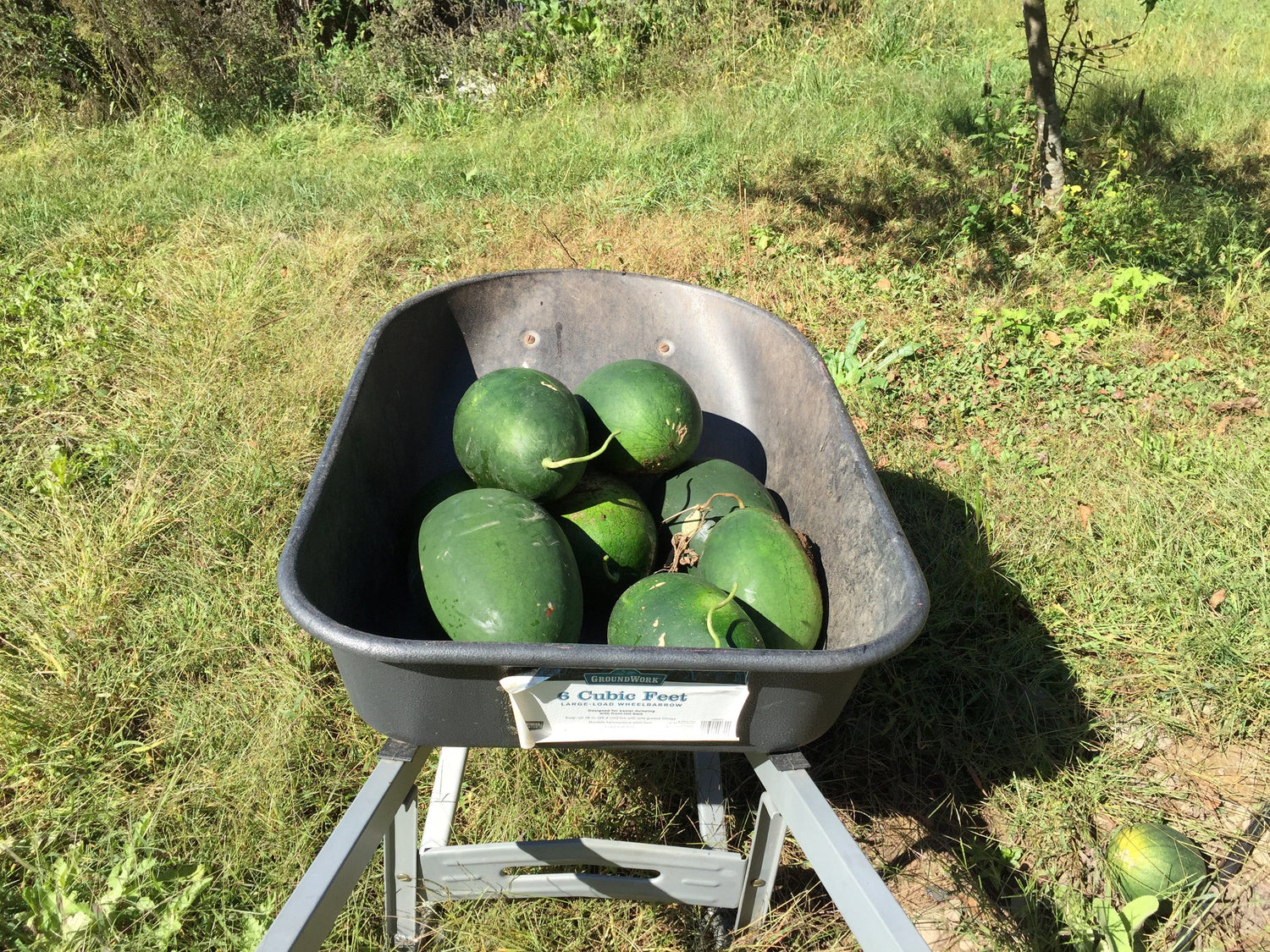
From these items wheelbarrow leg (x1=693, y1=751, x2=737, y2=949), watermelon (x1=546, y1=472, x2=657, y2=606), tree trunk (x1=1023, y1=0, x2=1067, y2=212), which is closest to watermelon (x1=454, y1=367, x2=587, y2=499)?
watermelon (x1=546, y1=472, x2=657, y2=606)

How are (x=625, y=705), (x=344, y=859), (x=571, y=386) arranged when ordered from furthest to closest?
1. (x=571, y=386)
2. (x=625, y=705)
3. (x=344, y=859)

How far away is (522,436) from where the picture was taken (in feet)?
6.17

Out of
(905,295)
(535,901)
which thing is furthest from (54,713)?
(905,295)

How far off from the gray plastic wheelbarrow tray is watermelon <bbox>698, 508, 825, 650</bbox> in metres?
0.10

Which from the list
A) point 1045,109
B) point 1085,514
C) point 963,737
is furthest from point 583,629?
point 1045,109

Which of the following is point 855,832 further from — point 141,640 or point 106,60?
point 106,60

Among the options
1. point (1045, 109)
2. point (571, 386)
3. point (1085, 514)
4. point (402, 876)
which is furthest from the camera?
point (1045, 109)

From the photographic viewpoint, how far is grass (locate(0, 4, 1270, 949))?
2.22 metres

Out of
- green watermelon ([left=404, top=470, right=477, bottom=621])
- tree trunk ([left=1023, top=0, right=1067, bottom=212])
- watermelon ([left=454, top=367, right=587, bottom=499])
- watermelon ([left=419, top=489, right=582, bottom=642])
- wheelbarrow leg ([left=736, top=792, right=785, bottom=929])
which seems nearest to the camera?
watermelon ([left=419, top=489, right=582, bottom=642])

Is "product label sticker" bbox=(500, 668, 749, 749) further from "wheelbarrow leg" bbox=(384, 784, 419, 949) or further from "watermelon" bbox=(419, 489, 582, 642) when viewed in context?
"wheelbarrow leg" bbox=(384, 784, 419, 949)

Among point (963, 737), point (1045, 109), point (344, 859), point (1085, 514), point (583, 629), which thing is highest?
point (1045, 109)

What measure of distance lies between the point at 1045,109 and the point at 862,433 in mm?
2377

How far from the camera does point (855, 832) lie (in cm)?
236

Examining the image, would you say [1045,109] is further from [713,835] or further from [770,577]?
[713,835]
